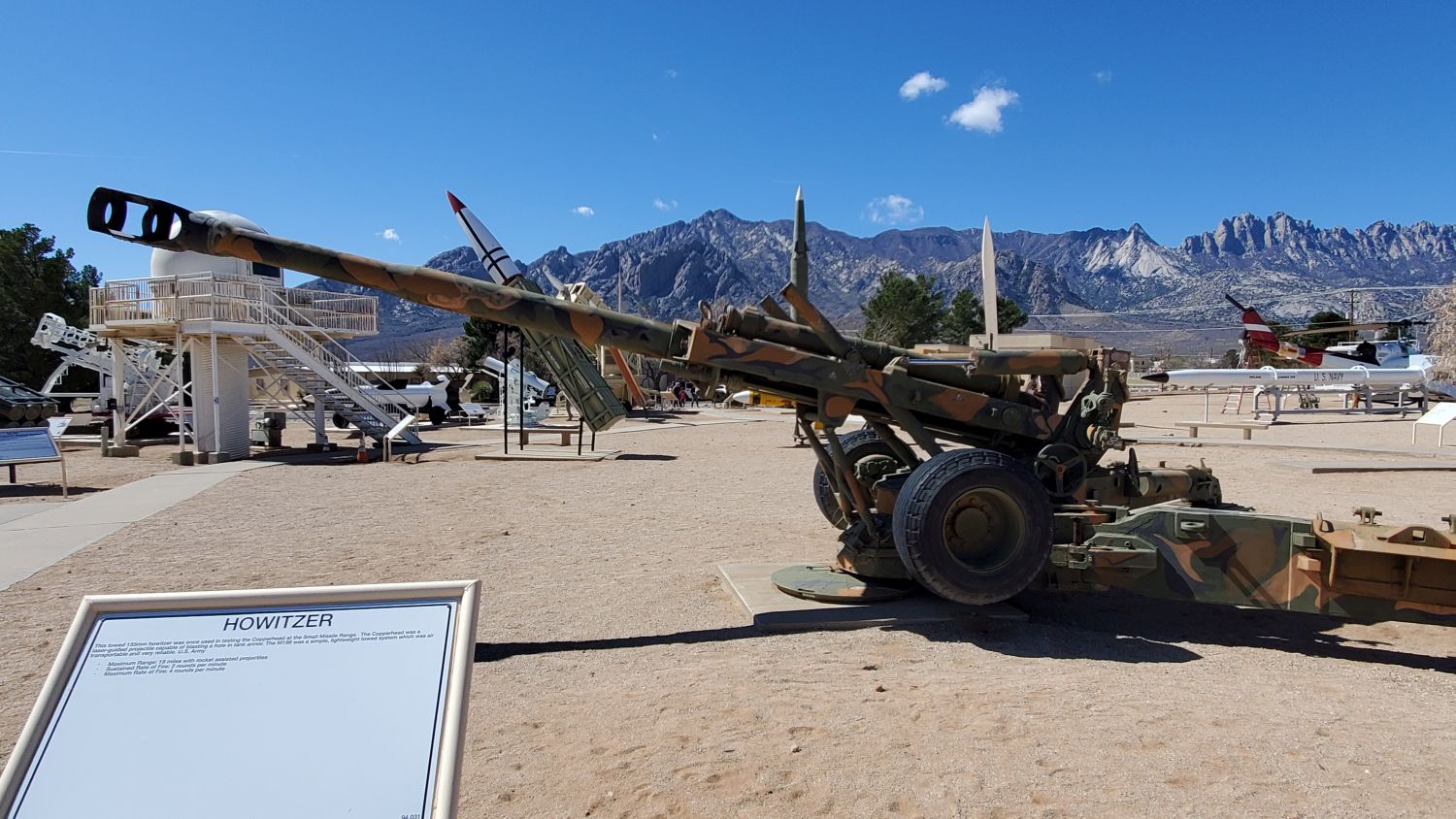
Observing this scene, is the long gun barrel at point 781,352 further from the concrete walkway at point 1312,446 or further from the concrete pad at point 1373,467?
the concrete walkway at point 1312,446

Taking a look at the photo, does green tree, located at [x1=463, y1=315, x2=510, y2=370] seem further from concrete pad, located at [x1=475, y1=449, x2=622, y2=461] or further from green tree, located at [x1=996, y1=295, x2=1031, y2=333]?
green tree, located at [x1=996, y1=295, x2=1031, y2=333]

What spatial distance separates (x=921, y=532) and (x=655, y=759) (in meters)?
2.32

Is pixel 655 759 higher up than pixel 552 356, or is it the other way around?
pixel 552 356

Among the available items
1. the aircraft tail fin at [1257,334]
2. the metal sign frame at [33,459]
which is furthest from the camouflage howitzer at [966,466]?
the aircraft tail fin at [1257,334]

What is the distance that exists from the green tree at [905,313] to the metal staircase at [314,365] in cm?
3799

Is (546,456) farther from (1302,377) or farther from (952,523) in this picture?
(1302,377)

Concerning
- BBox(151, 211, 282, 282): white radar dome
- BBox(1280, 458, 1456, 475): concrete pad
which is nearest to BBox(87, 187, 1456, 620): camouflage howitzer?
BBox(1280, 458, 1456, 475): concrete pad

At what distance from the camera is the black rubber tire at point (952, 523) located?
538cm

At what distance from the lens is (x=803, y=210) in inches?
235

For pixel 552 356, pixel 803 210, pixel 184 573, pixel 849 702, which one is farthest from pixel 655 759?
pixel 552 356

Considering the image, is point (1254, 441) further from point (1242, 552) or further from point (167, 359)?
point (167, 359)

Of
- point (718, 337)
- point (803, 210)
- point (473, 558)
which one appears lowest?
point (473, 558)

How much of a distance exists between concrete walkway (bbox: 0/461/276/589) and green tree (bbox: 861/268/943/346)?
4518 centimetres

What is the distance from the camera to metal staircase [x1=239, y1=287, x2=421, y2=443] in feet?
65.5
